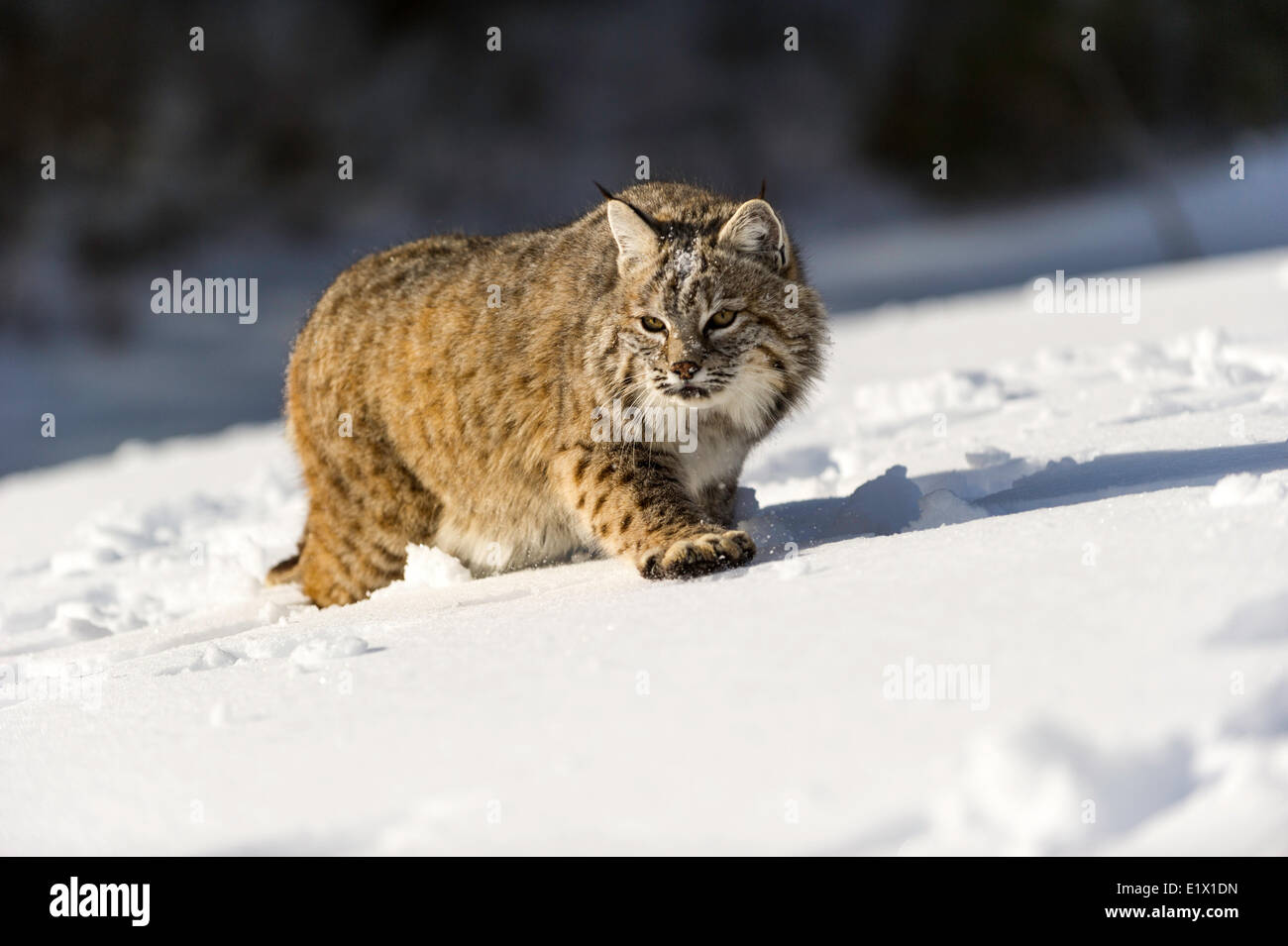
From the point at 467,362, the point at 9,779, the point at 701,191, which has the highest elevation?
the point at 701,191

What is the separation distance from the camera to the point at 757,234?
458 cm

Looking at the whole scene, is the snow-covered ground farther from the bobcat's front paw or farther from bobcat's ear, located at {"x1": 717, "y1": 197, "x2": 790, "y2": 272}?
bobcat's ear, located at {"x1": 717, "y1": 197, "x2": 790, "y2": 272}

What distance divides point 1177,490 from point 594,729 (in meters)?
2.14

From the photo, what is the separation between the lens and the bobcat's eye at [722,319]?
446 centimetres

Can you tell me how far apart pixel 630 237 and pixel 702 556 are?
1.20 m

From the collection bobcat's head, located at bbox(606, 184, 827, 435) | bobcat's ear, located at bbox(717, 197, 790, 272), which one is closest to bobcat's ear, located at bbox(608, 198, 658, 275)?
bobcat's head, located at bbox(606, 184, 827, 435)

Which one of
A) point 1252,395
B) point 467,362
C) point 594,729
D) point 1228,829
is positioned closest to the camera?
point 1228,829

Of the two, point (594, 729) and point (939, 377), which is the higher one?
point (939, 377)

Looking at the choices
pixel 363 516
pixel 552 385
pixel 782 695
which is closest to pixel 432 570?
pixel 363 516

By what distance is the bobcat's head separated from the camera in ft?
14.5

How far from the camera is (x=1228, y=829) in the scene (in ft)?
7.79

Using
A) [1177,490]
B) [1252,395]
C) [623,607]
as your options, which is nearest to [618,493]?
[623,607]

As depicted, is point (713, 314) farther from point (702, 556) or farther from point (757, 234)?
point (702, 556)

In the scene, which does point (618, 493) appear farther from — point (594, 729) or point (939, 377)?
point (939, 377)
